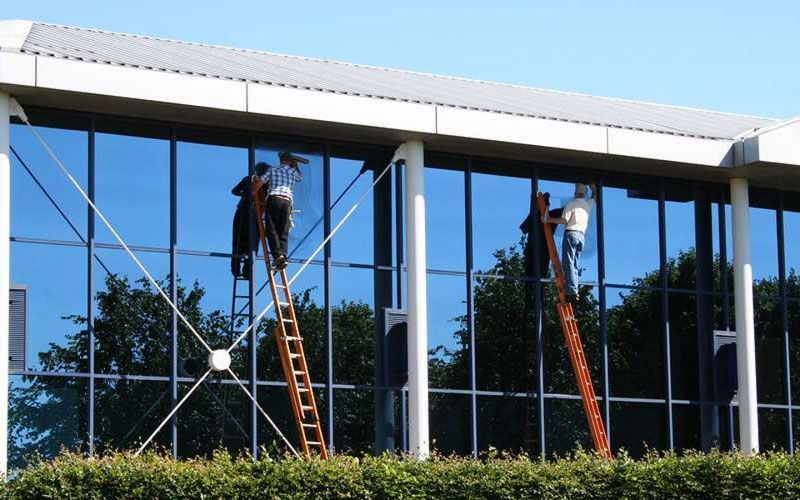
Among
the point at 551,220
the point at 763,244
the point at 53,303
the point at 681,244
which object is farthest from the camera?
the point at 763,244

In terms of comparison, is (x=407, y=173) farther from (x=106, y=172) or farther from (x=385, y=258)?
(x=106, y=172)

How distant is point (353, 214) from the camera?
2570 cm

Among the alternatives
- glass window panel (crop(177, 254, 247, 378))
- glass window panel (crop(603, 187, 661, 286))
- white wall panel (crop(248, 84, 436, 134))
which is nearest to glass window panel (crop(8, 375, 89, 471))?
glass window panel (crop(177, 254, 247, 378))

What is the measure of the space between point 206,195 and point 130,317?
2.25 metres

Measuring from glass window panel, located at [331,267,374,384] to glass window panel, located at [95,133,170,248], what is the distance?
9.41 feet

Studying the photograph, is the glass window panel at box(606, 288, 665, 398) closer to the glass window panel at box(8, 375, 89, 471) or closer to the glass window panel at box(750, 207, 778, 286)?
the glass window panel at box(750, 207, 778, 286)

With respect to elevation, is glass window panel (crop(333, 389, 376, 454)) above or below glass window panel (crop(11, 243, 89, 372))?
below

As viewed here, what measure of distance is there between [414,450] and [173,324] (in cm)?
415

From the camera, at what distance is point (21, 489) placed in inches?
779

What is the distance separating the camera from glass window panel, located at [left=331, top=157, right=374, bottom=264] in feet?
83.8

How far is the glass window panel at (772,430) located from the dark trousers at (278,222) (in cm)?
913

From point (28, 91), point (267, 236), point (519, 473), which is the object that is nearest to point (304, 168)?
point (267, 236)

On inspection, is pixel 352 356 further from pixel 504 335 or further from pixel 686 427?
pixel 686 427

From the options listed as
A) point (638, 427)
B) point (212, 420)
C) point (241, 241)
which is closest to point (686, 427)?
point (638, 427)
